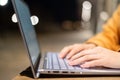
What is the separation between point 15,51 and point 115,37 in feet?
7.04

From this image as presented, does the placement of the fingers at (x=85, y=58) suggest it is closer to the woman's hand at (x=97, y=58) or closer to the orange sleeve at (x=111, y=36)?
the woman's hand at (x=97, y=58)

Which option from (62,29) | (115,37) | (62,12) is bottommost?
(62,29)

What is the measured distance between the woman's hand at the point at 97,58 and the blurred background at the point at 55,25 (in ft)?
6.91

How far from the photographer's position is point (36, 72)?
0.62m

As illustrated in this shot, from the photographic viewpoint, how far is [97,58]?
0.66m

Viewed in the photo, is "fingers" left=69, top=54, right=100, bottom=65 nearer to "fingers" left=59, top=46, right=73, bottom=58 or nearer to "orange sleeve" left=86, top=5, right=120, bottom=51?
"fingers" left=59, top=46, right=73, bottom=58

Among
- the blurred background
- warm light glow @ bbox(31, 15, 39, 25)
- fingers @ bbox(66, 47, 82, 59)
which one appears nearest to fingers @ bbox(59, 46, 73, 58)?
fingers @ bbox(66, 47, 82, 59)

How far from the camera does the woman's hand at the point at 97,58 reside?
65 cm

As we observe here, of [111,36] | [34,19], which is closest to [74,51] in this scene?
[34,19]

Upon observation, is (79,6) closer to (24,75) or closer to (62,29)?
(62,29)

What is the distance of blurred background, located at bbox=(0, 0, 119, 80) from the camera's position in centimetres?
302

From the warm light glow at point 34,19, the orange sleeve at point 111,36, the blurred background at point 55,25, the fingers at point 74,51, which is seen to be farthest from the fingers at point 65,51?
the blurred background at point 55,25

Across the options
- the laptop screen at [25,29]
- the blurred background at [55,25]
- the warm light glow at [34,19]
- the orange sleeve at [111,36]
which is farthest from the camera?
the blurred background at [55,25]

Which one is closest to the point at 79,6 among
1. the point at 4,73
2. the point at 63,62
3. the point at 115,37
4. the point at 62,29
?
the point at 62,29
